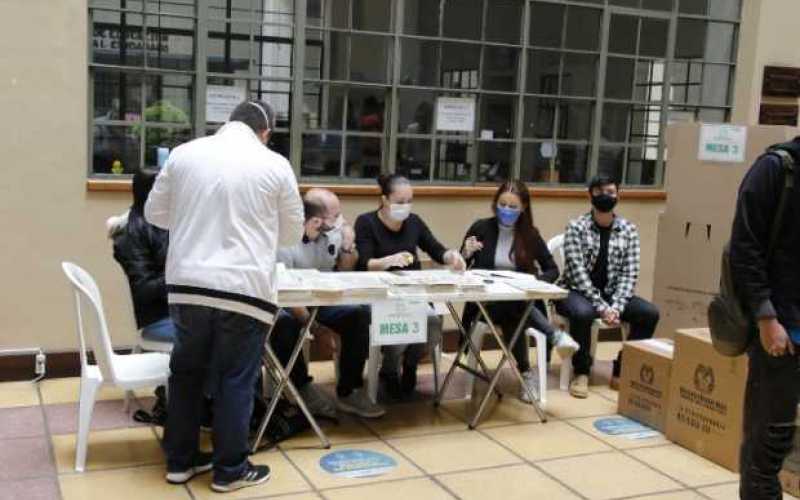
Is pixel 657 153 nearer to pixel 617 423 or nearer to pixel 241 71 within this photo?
pixel 617 423

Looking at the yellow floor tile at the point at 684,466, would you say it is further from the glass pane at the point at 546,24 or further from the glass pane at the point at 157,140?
the glass pane at the point at 157,140

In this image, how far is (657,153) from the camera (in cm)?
588

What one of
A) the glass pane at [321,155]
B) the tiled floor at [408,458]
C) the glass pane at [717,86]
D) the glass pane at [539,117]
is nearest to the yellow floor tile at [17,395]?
the tiled floor at [408,458]

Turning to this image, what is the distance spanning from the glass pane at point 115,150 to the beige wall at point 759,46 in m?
4.12

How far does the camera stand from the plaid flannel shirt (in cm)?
461

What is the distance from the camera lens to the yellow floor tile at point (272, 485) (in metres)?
3.12

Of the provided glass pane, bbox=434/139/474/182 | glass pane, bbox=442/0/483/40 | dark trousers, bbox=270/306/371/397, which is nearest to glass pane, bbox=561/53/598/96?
glass pane, bbox=442/0/483/40

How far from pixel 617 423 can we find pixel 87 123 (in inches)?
122

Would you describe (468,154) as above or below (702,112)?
below

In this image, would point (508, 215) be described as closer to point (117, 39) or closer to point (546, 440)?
point (546, 440)

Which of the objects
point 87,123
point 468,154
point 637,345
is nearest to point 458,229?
point 468,154

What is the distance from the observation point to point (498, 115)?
5.38 m

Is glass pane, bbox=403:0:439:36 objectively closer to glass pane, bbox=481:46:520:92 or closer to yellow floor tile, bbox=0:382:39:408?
glass pane, bbox=481:46:520:92

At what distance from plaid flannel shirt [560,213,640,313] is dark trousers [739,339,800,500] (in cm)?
204
